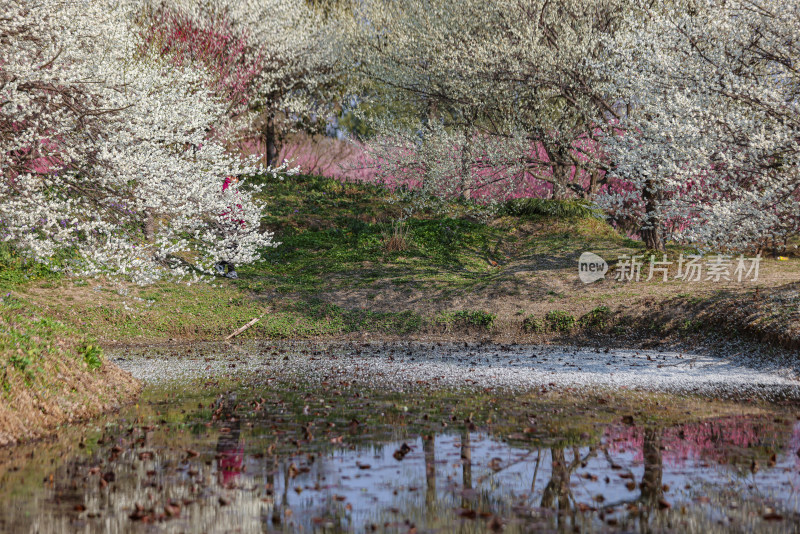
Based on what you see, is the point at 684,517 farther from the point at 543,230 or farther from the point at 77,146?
the point at 543,230

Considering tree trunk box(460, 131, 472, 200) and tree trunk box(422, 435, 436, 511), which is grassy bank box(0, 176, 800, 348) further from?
tree trunk box(422, 435, 436, 511)

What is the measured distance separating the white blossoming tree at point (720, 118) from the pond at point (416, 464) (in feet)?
15.4

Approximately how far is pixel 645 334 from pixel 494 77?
30.3ft

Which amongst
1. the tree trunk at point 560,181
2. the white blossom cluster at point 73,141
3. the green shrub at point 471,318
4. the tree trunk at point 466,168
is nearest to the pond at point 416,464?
the white blossom cluster at point 73,141

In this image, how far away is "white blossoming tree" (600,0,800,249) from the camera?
45.2 ft

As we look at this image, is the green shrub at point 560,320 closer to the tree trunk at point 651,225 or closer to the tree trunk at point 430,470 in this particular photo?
the tree trunk at point 651,225

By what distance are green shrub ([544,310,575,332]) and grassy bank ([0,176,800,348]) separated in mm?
29

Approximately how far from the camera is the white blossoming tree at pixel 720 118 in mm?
13789

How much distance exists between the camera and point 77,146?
493 inches

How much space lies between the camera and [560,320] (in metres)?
17.9

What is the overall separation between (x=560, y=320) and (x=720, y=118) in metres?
6.10

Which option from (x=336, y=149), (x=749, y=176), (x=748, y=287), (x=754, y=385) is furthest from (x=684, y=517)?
(x=336, y=149)

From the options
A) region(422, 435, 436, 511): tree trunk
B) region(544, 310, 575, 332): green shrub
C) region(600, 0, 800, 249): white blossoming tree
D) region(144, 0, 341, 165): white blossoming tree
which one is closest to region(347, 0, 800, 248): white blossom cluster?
region(600, 0, 800, 249): white blossoming tree

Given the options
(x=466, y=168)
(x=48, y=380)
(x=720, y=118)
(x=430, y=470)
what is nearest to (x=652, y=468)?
(x=430, y=470)
